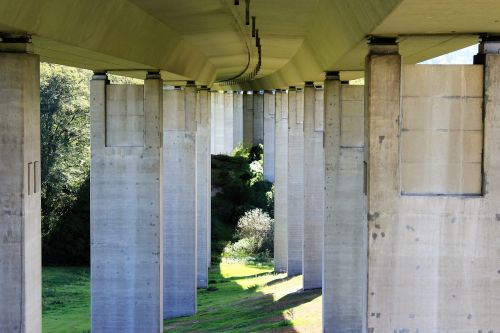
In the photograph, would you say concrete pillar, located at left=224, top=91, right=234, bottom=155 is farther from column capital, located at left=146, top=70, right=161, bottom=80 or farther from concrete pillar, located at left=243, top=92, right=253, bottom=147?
column capital, located at left=146, top=70, right=161, bottom=80

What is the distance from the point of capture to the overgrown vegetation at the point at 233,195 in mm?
58759

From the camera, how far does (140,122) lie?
81.7 ft

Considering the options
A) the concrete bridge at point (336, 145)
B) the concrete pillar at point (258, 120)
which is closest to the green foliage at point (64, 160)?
the concrete bridge at point (336, 145)

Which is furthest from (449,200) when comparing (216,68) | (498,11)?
(216,68)

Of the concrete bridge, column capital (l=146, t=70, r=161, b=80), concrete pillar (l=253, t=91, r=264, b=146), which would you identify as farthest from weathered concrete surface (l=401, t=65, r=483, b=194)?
concrete pillar (l=253, t=91, r=264, b=146)

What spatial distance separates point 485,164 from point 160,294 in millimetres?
13906

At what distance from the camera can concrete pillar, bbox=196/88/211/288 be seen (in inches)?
1731

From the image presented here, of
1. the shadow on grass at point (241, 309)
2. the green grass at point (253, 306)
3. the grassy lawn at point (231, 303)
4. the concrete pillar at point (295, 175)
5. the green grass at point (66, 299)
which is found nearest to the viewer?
the green grass at point (253, 306)

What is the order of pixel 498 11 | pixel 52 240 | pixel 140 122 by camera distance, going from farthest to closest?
pixel 52 240 < pixel 140 122 < pixel 498 11

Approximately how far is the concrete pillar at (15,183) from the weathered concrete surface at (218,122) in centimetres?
6482

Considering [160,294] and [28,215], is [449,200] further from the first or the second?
[160,294]

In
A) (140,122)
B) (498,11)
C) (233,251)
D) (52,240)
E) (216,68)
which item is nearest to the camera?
(498,11)

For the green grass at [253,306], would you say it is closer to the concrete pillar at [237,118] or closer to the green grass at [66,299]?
the green grass at [66,299]

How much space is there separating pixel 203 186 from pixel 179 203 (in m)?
12.8
